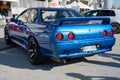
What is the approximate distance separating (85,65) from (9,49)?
3.57m

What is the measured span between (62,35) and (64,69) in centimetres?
101

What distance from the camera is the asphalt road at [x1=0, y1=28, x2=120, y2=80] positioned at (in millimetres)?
5527

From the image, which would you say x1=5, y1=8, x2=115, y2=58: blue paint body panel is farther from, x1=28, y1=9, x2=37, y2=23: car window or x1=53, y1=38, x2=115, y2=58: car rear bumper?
x1=28, y1=9, x2=37, y2=23: car window

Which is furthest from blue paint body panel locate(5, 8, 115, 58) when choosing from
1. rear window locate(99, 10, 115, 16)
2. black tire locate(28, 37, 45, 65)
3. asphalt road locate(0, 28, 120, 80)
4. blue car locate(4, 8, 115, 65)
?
rear window locate(99, 10, 115, 16)

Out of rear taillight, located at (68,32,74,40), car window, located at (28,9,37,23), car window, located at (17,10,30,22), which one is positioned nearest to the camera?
rear taillight, located at (68,32,74,40)

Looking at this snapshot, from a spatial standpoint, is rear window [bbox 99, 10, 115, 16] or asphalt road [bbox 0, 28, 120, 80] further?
rear window [bbox 99, 10, 115, 16]

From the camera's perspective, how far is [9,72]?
5984mm

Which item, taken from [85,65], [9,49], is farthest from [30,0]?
[85,65]

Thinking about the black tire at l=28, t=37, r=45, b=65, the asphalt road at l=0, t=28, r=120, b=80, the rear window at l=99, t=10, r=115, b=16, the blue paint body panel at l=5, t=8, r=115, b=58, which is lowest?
the asphalt road at l=0, t=28, r=120, b=80

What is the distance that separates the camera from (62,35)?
5.60 m

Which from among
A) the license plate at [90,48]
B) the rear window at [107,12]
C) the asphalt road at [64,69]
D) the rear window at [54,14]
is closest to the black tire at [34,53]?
the asphalt road at [64,69]

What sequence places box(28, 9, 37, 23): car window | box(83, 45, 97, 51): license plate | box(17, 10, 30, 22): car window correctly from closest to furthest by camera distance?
1. box(83, 45, 97, 51): license plate
2. box(28, 9, 37, 23): car window
3. box(17, 10, 30, 22): car window

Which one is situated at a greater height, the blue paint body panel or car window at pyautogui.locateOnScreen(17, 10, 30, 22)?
car window at pyautogui.locateOnScreen(17, 10, 30, 22)

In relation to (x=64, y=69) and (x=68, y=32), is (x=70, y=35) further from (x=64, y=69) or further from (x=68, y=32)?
(x=64, y=69)
